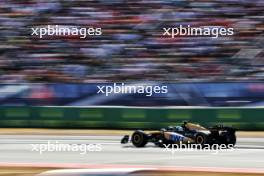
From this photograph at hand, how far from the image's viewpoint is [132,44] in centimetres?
1814

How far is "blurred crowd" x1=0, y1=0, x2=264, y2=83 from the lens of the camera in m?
17.5

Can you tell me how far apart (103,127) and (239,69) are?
12.5 ft

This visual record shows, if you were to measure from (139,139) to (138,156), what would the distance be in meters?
1.47

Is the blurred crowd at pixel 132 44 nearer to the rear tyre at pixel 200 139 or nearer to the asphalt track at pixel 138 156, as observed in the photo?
the asphalt track at pixel 138 156

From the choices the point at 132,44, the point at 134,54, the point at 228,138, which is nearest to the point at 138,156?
the point at 228,138

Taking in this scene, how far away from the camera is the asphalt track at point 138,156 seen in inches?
429

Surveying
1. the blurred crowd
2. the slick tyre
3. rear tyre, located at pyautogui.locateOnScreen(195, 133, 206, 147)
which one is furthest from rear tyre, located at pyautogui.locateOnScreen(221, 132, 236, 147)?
the blurred crowd

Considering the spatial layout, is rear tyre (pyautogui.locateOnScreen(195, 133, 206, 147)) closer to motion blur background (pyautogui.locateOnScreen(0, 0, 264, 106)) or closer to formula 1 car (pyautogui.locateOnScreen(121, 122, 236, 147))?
formula 1 car (pyautogui.locateOnScreen(121, 122, 236, 147))

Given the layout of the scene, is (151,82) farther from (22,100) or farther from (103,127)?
(22,100)

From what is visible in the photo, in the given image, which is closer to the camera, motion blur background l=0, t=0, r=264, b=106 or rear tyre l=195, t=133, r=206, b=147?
rear tyre l=195, t=133, r=206, b=147

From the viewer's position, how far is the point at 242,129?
17.1 m

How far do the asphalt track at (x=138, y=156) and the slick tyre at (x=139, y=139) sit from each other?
0.13m

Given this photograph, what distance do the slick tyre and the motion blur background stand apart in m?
4.33

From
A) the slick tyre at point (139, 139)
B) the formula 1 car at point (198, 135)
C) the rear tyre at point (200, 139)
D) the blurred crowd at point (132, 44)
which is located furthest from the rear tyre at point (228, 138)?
the blurred crowd at point (132, 44)
